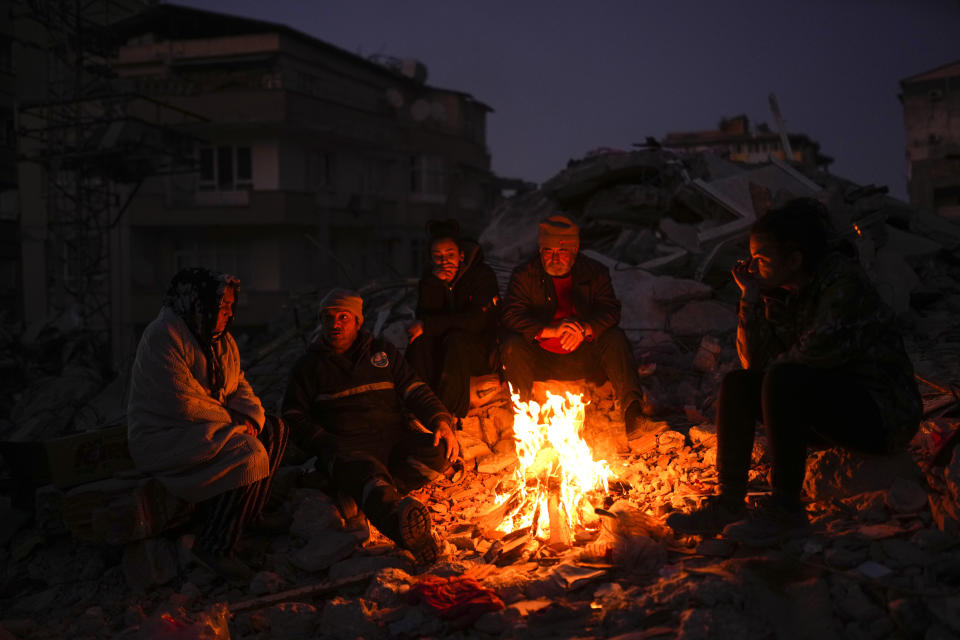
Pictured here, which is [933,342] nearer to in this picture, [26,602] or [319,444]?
[319,444]

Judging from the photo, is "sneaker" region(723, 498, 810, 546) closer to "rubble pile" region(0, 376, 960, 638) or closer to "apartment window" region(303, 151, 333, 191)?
"rubble pile" region(0, 376, 960, 638)

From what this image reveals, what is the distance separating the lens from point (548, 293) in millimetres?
6062

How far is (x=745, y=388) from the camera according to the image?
148 inches

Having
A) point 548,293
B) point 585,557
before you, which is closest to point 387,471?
point 585,557

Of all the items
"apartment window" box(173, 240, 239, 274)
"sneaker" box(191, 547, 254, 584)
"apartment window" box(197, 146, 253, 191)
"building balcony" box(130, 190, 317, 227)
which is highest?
"apartment window" box(197, 146, 253, 191)

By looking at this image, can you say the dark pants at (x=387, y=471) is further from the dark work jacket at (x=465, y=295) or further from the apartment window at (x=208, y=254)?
the apartment window at (x=208, y=254)

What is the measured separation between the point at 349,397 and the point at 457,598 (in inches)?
77.9

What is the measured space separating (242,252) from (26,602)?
25483 mm

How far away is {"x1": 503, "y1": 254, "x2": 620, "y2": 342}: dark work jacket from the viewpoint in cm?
595

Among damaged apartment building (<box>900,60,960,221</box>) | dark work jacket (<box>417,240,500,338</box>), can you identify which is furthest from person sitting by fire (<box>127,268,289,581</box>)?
damaged apartment building (<box>900,60,960,221</box>)

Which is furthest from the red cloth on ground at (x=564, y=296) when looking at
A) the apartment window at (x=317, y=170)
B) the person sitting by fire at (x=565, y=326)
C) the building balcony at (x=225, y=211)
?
the apartment window at (x=317, y=170)

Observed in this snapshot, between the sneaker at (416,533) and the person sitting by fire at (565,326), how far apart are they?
1.71 meters

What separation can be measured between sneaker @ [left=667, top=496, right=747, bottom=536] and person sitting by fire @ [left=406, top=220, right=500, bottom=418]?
2.47 m

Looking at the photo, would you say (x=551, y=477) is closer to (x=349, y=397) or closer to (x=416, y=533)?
(x=416, y=533)
